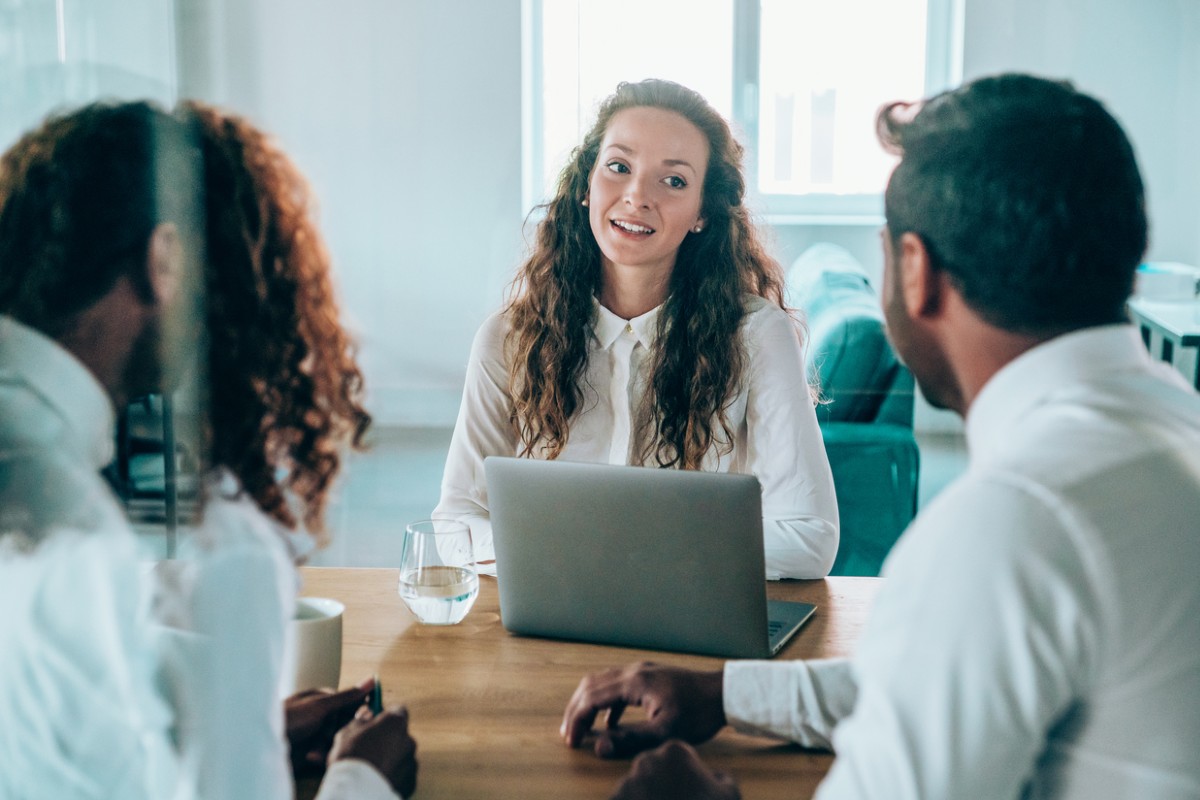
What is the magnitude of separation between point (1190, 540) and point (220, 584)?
Result: 51 cm

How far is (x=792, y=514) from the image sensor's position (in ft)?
4.75

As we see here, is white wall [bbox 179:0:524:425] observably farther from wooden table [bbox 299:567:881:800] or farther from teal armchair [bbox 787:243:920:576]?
teal armchair [bbox 787:243:920:576]

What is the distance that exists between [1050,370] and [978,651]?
0.20 metres

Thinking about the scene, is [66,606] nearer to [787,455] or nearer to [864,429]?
[787,455]

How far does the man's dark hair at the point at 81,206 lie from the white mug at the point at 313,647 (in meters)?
0.23

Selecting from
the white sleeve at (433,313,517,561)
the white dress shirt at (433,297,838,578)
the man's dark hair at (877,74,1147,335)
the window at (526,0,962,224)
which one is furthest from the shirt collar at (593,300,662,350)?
the man's dark hair at (877,74,1147,335)

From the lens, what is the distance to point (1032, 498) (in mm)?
573

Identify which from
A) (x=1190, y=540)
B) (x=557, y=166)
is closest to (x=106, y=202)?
(x=1190, y=540)

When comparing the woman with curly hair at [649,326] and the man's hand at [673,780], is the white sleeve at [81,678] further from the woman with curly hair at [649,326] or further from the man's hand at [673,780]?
the woman with curly hair at [649,326]

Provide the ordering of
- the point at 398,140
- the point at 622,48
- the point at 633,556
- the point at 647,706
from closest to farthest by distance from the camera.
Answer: the point at 647,706 < the point at 633,556 < the point at 398,140 < the point at 622,48

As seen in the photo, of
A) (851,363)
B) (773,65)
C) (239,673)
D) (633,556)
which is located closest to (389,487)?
(633,556)

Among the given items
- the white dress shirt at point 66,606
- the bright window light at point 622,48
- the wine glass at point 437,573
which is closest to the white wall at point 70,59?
the white dress shirt at point 66,606

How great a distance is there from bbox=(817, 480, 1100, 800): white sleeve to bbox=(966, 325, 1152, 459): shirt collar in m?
0.10

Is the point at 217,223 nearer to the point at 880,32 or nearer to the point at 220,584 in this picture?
the point at 220,584
